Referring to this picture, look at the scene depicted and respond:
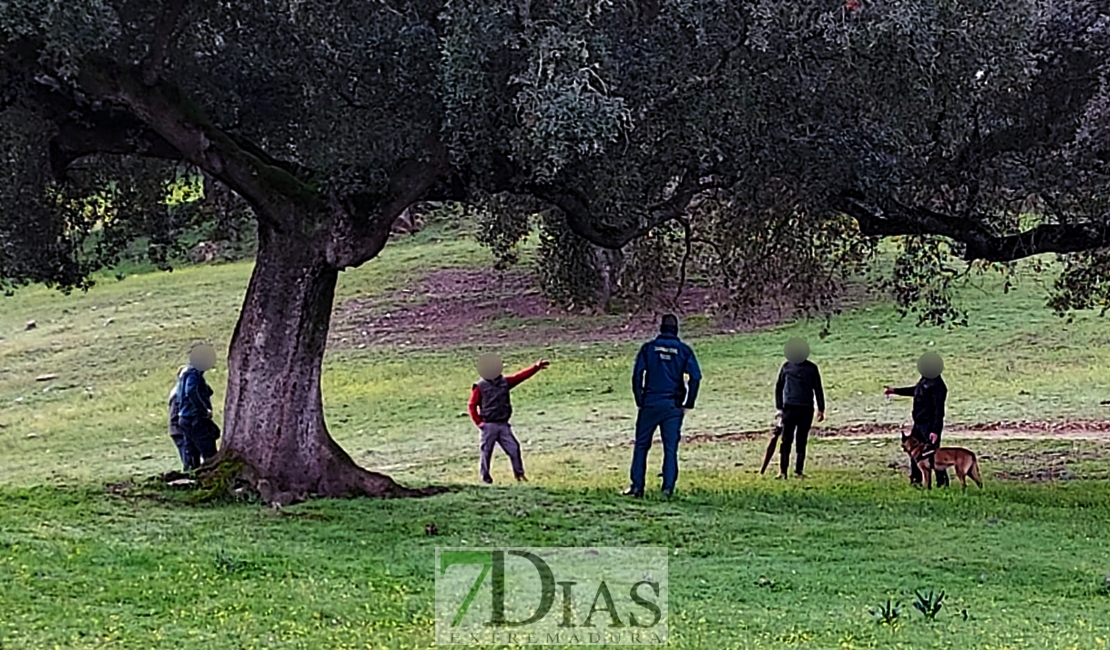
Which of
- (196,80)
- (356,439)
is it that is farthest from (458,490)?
(356,439)

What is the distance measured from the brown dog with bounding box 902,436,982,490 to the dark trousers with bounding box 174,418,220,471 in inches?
299

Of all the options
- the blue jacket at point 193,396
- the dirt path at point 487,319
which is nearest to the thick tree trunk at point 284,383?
the blue jacket at point 193,396

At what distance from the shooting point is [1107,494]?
50.2 ft

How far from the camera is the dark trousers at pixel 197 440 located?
47.2 ft

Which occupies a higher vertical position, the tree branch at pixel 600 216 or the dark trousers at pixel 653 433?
the tree branch at pixel 600 216

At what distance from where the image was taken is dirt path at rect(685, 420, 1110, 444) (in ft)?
73.5

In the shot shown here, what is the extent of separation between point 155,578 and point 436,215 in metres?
9.43

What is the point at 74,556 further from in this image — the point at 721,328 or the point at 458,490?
the point at 721,328

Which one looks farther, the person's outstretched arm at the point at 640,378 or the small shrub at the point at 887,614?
the person's outstretched arm at the point at 640,378

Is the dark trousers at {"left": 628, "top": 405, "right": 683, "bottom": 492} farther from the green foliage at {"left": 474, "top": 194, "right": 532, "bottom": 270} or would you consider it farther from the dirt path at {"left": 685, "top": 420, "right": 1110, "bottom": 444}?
the dirt path at {"left": 685, "top": 420, "right": 1110, "bottom": 444}

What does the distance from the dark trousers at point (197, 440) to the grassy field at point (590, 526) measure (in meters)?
0.77

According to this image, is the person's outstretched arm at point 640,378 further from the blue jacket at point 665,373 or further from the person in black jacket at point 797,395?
the person in black jacket at point 797,395

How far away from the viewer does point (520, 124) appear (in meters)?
10.6

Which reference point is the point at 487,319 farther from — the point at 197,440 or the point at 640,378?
the point at 640,378
